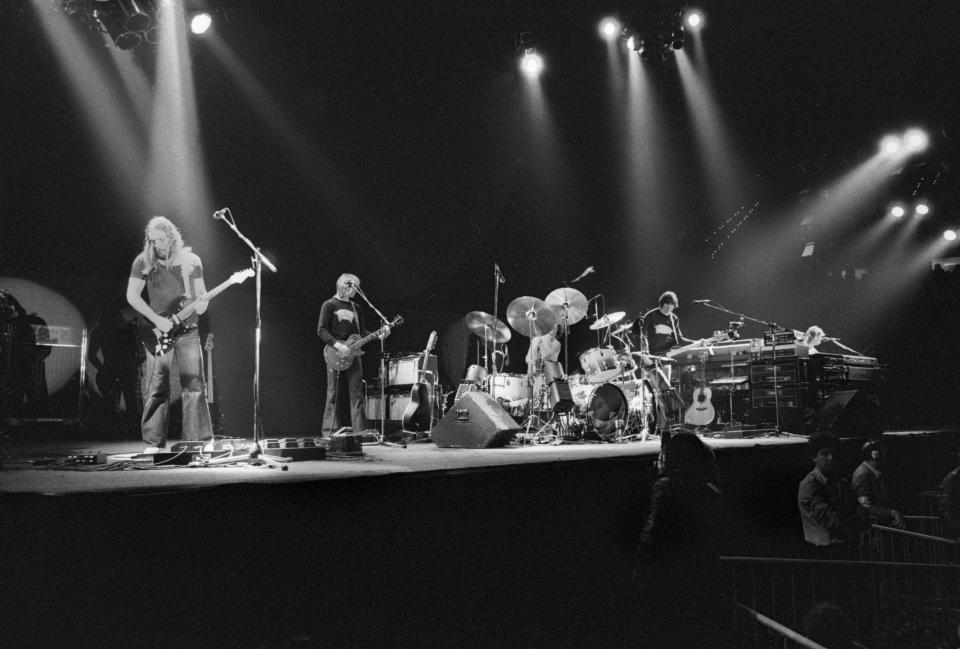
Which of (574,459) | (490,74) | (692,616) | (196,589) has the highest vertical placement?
(490,74)

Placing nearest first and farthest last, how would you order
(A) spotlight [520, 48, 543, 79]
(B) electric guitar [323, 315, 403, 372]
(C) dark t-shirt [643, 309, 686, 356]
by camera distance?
(B) electric guitar [323, 315, 403, 372] → (C) dark t-shirt [643, 309, 686, 356] → (A) spotlight [520, 48, 543, 79]

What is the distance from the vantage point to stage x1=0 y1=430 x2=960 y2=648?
2.76 metres

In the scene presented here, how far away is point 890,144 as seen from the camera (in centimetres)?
1182

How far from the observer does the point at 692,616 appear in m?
3.65

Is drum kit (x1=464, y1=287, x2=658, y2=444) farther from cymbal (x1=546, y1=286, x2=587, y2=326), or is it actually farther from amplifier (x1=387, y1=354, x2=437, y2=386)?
amplifier (x1=387, y1=354, x2=437, y2=386)

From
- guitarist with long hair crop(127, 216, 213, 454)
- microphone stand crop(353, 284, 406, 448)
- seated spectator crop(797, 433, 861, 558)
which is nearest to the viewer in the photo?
guitarist with long hair crop(127, 216, 213, 454)

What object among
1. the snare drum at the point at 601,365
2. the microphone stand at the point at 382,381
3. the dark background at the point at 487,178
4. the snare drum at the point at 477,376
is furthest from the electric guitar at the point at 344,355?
the snare drum at the point at 601,365

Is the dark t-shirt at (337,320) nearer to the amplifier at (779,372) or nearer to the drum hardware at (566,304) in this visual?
the drum hardware at (566,304)

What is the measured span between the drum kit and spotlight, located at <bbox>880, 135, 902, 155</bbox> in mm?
6671

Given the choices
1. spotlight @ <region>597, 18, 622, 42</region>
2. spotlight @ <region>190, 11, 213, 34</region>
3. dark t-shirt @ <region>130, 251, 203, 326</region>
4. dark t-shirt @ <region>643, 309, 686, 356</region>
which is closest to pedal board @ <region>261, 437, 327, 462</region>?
dark t-shirt @ <region>130, 251, 203, 326</region>

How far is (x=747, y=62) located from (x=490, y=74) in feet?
13.5

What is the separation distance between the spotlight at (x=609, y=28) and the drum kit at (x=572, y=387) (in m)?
4.49

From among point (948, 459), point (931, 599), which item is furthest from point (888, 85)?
point (931, 599)

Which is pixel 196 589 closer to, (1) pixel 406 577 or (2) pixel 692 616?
(1) pixel 406 577
